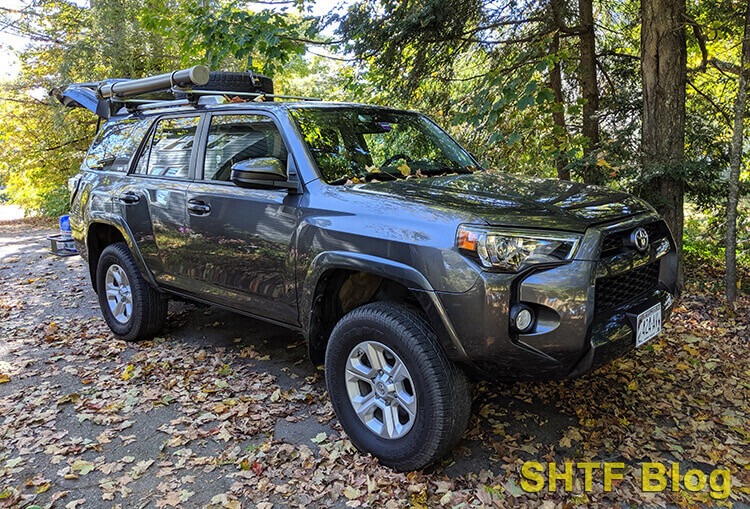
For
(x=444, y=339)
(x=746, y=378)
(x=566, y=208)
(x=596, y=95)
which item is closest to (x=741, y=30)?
(x=596, y=95)

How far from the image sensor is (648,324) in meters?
3.01

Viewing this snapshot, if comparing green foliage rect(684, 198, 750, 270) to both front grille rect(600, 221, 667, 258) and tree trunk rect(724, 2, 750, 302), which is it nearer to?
tree trunk rect(724, 2, 750, 302)

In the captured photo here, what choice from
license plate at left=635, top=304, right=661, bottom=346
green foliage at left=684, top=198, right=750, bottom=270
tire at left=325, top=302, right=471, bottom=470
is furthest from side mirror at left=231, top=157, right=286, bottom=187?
green foliage at left=684, top=198, right=750, bottom=270

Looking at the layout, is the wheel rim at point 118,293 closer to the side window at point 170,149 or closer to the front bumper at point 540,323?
the side window at point 170,149

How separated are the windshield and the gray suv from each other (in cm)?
1

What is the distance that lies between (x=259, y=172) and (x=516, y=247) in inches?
64.0

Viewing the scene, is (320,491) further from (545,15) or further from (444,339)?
(545,15)

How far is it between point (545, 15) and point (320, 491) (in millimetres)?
6276

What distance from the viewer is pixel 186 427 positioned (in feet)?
12.2

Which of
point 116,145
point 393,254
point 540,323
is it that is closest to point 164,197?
point 116,145

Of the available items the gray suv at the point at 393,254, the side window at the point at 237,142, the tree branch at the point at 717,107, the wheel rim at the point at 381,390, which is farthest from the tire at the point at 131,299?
the tree branch at the point at 717,107

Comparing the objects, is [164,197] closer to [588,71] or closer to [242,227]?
[242,227]

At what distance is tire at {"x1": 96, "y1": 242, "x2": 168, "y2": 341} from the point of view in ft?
16.5

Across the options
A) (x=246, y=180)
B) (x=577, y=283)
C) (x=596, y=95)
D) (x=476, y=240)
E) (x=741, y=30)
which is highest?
(x=741, y=30)
